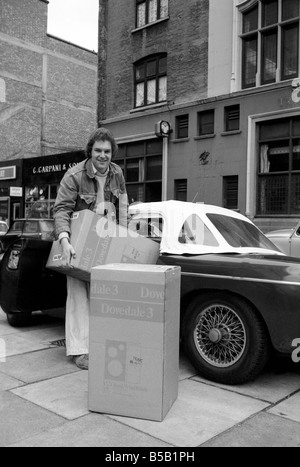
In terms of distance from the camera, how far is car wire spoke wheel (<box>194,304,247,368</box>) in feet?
12.2

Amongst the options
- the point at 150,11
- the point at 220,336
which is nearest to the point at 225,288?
the point at 220,336

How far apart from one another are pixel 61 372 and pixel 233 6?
14.7 meters

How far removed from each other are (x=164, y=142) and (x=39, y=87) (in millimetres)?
16427

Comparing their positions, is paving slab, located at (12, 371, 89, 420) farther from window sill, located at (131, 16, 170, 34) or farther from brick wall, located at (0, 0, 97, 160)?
brick wall, located at (0, 0, 97, 160)

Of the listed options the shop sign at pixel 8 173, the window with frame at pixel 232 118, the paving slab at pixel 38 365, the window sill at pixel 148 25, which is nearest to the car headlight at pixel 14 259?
the paving slab at pixel 38 365

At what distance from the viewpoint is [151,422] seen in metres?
Result: 3.00

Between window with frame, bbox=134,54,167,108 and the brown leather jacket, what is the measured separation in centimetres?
1380

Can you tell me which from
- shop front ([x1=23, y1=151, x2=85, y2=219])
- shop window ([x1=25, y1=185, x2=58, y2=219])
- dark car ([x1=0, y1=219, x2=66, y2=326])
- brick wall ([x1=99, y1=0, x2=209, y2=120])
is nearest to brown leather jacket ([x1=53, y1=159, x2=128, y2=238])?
dark car ([x1=0, y1=219, x2=66, y2=326])

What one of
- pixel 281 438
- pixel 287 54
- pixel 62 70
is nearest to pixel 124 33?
pixel 287 54

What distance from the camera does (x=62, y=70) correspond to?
31.4 m

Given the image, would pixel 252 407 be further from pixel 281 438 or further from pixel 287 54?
pixel 287 54

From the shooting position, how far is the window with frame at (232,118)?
1515cm

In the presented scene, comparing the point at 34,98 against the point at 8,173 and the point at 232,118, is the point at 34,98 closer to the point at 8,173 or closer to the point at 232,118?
the point at 8,173

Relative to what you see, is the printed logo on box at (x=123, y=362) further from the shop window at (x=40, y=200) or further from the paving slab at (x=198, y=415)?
the shop window at (x=40, y=200)
